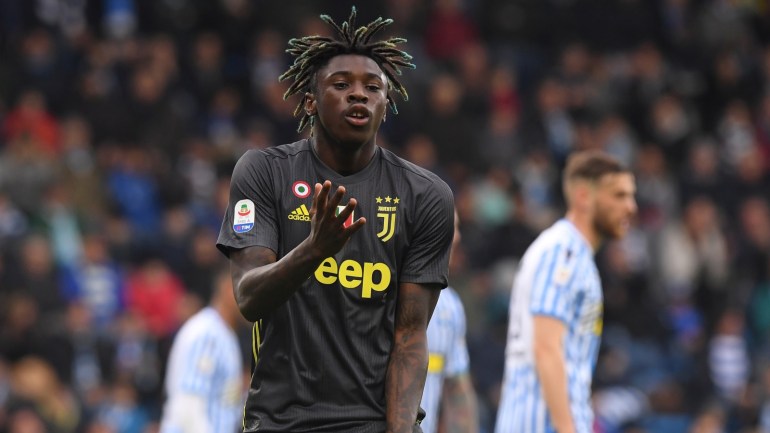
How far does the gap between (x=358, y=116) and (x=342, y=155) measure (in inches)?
9.0

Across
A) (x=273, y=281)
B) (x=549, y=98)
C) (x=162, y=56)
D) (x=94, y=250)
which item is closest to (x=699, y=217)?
(x=549, y=98)

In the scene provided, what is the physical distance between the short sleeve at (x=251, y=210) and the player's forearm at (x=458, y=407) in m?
3.33

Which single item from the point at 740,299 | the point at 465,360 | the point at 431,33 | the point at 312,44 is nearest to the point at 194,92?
the point at 431,33

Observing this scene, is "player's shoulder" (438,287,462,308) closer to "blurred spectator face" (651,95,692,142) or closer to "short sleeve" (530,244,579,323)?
"short sleeve" (530,244,579,323)

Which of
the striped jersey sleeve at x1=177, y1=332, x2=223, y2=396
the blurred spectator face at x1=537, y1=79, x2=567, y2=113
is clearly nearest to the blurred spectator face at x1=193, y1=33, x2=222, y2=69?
the blurred spectator face at x1=537, y1=79, x2=567, y2=113

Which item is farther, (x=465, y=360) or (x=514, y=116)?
(x=514, y=116)

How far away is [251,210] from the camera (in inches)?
194

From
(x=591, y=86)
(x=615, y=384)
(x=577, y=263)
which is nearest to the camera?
(x=577, y=263)

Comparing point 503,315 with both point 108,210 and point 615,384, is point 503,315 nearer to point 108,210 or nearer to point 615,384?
point 615,384

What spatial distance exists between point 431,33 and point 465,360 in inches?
458

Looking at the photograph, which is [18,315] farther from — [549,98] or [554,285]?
[549,98]

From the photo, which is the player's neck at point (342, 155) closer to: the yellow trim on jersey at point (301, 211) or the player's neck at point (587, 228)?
the yellow trim on jersey at point (301, 211)

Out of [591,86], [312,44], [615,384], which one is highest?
[591,86]

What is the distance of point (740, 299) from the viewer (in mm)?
17688
